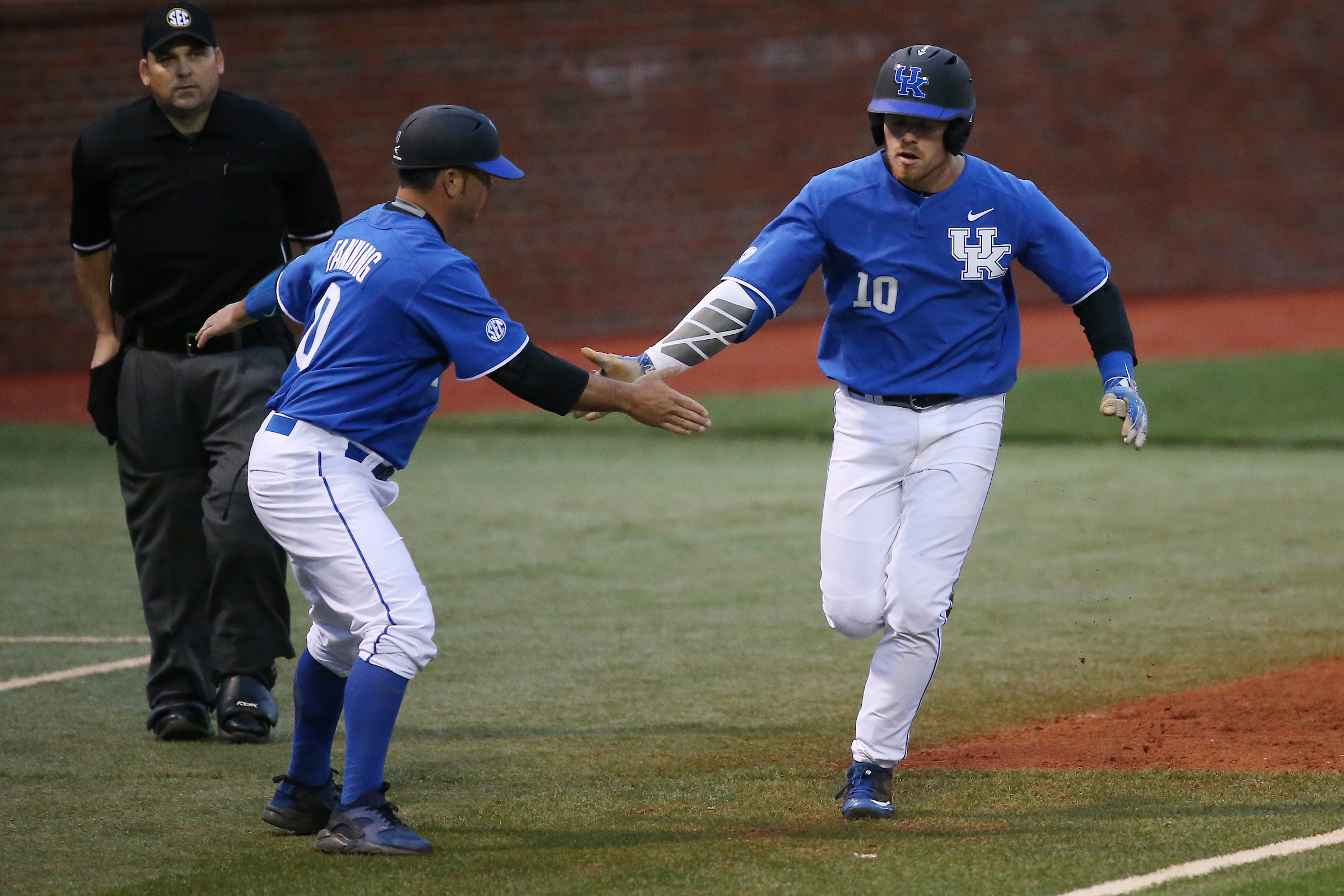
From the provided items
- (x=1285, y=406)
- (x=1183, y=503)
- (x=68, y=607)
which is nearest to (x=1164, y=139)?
(x=1285, y=406)

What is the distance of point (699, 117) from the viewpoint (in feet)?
67.4

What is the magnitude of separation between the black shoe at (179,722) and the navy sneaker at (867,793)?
239 cm

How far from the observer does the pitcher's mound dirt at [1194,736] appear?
5590mm

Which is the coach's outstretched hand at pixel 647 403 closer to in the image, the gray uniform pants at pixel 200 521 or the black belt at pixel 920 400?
the black belt at pixel 920 400

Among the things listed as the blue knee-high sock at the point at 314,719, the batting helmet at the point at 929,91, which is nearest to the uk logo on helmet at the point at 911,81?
the batting helmet at the point at 929,91

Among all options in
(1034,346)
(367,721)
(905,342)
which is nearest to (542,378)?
(367,721)

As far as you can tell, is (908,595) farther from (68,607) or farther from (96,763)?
(68,607)

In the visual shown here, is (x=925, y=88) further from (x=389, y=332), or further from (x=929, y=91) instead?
(x=389, y=332)

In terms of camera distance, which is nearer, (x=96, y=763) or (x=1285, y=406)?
(x=96, y=763)

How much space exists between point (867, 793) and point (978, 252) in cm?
164

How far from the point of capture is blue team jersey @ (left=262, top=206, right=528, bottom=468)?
475cm

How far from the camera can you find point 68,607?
8594 mm

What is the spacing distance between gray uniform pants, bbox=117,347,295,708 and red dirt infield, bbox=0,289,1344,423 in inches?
413

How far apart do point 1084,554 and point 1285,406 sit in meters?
6.29
